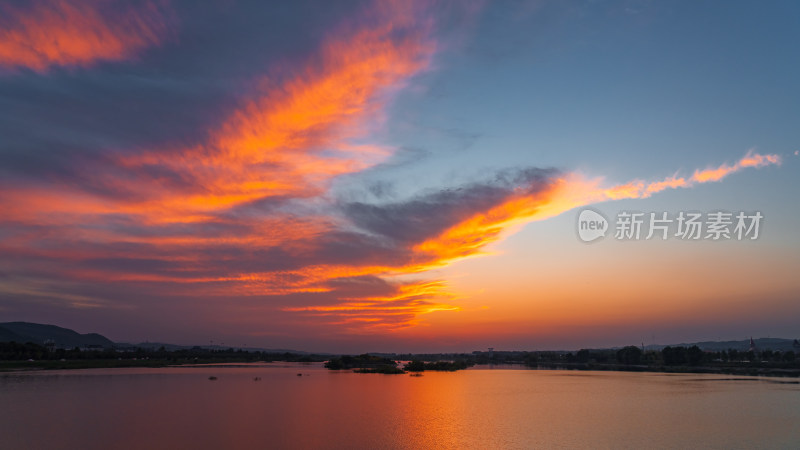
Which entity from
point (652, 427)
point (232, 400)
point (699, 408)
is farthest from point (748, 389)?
point (232, 400)

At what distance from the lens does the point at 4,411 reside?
54594 mm

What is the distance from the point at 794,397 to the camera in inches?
2933

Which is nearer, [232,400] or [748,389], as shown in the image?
[232,400]

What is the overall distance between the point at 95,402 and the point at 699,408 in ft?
254

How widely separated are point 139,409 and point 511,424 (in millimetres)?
43051

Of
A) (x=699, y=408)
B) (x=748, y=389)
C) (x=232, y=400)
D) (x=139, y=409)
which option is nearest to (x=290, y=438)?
(x=139, y=409)

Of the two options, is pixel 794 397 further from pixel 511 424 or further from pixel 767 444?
pixel 511 424

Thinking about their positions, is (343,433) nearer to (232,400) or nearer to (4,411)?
(232,400)

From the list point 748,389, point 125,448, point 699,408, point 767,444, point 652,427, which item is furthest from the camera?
point 748,389

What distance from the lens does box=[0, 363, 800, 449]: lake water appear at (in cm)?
4144

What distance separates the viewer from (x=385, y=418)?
5525 centimetres

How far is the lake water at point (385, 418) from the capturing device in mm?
41438

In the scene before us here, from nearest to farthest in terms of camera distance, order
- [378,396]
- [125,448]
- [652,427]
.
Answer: [125,448] → [652,427] → [378,396]

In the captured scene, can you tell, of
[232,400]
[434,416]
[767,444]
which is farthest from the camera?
[232,400]
